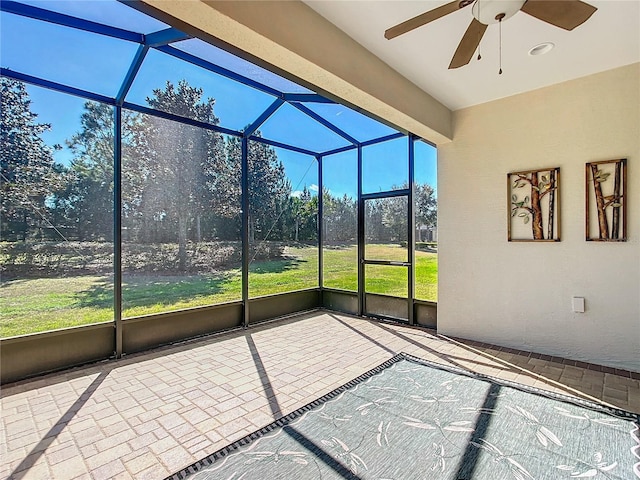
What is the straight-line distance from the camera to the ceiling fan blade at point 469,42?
6.77 feet

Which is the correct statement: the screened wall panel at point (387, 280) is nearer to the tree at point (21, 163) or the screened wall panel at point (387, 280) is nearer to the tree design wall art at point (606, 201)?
the tree design wall art at point (606, 201)

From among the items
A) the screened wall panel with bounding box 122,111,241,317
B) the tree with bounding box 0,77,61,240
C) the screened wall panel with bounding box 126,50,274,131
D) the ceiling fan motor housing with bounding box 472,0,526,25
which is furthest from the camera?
the screened wall panel with bounding box 122,111,241,317

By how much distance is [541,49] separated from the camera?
2.87m

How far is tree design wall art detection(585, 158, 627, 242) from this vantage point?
3160 mm

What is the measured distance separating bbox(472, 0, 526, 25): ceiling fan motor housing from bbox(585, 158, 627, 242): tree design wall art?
2.22 metres

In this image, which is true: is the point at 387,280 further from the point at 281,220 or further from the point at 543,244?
the point at 543,244

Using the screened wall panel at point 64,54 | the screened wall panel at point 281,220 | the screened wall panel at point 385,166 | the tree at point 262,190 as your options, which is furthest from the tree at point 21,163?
the screened wall panel at point 385,166

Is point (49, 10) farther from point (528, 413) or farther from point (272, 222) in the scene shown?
point (528, 413)

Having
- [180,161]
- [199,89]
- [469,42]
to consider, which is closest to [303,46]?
[469,42]

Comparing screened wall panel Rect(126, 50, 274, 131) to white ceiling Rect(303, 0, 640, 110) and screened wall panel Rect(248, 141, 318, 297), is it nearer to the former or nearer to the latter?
screened wall panel Rect(248, 141, 318, 297)

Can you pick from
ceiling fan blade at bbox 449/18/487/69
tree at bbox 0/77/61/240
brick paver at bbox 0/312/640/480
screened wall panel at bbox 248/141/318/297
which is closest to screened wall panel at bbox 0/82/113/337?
tree at bbox 0/77/61/240

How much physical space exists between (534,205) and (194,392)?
3955 millimetres

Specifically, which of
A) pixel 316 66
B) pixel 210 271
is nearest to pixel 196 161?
pixel 210 271

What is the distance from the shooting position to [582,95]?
11.0 feet
